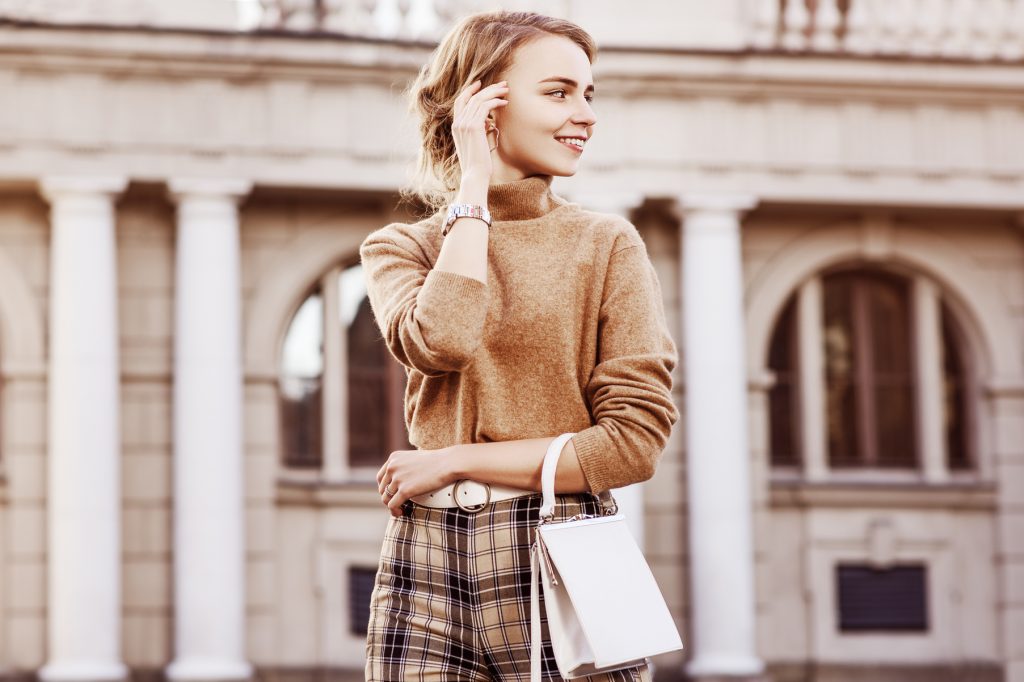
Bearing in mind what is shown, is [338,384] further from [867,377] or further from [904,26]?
[904,26]

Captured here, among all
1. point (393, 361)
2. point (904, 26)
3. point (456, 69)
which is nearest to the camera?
point (456, 69)

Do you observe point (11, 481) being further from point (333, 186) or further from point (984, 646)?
point (984, 646)

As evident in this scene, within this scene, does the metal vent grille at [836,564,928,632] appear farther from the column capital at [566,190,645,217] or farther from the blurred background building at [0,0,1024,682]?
the column capital at [566,190,645,217]

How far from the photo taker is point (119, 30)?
41.8 ft

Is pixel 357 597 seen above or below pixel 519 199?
below

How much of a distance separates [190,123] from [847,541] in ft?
22.2

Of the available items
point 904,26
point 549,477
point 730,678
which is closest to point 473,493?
point 549,477

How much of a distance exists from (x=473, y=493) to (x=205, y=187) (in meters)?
10.8

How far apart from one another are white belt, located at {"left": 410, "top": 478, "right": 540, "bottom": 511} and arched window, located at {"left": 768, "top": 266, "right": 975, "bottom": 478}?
40.2ft

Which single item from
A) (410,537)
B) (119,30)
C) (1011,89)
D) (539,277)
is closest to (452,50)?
(539,277)

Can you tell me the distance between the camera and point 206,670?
1259 centimetres

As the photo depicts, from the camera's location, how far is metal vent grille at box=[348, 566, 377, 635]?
45.1 ft

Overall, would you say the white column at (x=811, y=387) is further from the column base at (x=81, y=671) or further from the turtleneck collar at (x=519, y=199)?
the turtleneck collar at (x=519, y=199)

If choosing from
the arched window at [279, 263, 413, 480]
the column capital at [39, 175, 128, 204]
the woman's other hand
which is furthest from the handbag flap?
the arched window at [279, 263, 413, 480]
